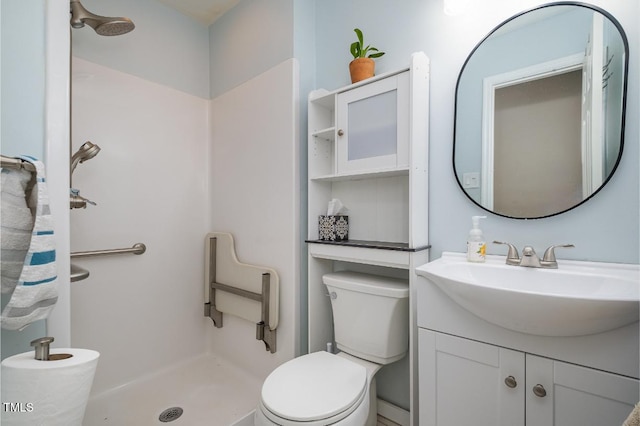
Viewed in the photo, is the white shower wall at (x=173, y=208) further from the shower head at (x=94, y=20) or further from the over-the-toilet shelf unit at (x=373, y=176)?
the shower head at (x=94, y=20)

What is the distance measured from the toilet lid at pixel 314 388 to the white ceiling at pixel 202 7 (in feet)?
7.45

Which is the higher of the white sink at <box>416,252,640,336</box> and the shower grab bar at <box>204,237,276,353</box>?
the white sink at <box>416,252,640,336</box>

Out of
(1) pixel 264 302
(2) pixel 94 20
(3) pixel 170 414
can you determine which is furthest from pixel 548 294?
(2) pixel 94 20

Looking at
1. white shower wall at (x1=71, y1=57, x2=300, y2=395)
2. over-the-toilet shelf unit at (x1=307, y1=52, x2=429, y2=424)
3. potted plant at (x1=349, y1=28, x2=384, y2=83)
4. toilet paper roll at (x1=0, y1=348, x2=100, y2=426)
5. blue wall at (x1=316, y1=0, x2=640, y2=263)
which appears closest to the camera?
toilet paper roll at (x1=0, y1=348, x2=100, y2=426)

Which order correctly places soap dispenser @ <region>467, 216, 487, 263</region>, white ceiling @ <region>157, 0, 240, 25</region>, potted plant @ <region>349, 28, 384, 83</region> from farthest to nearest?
1. white ceiling @ <region>157, 0, 240, 25</region>
2. potted plant @ <region>349, 28, 384, 83</region>
3. soap dispenser @ <region>467, 216, 487, 263</region>

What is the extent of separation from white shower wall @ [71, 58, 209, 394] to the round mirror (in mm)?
1793

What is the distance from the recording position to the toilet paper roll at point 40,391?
68 centimetres

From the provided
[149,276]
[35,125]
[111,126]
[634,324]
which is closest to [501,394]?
[634,324]

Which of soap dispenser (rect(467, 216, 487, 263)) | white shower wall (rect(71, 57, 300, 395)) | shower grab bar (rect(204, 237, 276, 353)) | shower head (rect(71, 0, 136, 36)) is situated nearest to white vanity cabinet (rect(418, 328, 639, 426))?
soap dispenser (rect(467, 216, 487, 263))

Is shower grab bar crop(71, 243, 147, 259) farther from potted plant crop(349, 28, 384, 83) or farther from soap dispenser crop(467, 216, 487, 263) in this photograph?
soap dispenser crop(467, 216, 487, 263)

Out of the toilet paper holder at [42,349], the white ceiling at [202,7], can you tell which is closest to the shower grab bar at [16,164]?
the toilet paper holder at [42,349]

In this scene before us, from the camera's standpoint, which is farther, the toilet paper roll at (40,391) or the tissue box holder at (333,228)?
the tissue box holder at (333,228)

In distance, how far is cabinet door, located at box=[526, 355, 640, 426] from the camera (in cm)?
71

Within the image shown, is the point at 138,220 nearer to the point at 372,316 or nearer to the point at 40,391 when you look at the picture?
the point at 40,391
